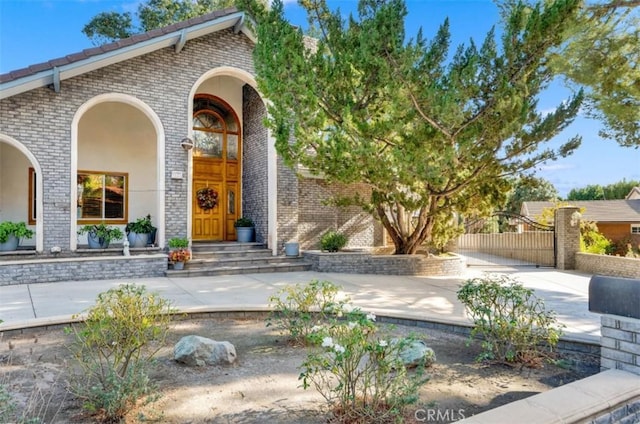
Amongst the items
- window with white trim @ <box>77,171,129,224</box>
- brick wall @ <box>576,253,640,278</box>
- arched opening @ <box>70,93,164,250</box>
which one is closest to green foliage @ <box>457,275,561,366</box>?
arched opening @ <box>70,93,164,250</box>

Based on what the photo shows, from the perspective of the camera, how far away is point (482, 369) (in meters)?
3.78

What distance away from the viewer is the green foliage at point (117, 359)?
109 inches

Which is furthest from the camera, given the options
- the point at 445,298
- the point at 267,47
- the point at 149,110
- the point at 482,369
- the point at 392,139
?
the point at 149,110

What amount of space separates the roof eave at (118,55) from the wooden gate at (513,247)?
10000 millimetres

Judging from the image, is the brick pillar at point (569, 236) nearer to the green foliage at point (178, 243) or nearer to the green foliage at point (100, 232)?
the green foliage at point (178, 243)

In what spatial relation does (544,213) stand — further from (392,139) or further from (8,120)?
(8,120)

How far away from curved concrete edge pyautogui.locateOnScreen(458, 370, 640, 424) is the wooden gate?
→ 1039 centimetres

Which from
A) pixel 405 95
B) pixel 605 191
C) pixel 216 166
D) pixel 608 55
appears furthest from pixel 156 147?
pixel 605 191

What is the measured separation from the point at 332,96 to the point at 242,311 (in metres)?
5.30

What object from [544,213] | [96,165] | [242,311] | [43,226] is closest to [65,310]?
[242,311]

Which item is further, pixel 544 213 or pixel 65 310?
pixel 544 213

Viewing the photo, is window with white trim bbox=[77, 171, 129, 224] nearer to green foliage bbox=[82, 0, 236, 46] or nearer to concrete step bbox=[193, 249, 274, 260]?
concrete step bbox=[193, 249, 274, 260]

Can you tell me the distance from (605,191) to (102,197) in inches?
1892

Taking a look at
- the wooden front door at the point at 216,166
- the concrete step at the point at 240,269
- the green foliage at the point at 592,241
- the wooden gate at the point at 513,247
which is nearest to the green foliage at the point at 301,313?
the concrete step at the point at 240,269
